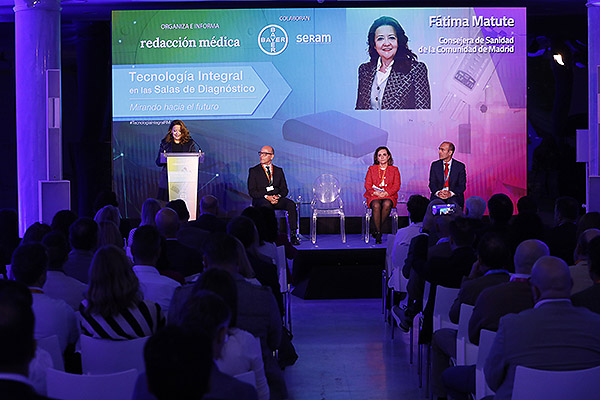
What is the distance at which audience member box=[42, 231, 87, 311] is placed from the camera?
14.0 feet

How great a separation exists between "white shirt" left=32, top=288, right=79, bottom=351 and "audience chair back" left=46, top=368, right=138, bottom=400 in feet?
2.43

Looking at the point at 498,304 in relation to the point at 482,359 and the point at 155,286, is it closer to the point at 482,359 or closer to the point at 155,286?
the point at 482,359

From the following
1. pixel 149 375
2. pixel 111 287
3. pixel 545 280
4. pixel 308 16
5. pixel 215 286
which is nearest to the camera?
pixel 149 375

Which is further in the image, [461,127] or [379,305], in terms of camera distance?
[461,127]

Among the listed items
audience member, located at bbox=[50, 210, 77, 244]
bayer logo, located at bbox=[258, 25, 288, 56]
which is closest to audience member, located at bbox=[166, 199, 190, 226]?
audience member, located at bbox=[50, 210, 77, 244]

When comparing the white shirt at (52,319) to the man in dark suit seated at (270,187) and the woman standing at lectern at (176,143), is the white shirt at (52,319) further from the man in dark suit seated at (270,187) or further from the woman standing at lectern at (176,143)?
the woman standing at lectern at (176,143)

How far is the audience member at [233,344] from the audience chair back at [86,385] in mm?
351

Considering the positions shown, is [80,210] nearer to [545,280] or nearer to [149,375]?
[545,280]

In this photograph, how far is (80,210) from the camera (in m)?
12.0

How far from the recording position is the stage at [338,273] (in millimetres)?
8445

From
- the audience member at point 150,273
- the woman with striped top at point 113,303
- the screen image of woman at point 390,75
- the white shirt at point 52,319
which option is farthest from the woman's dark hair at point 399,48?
the woman with striped top at point 113,303

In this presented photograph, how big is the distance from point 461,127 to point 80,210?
5523 millimetres

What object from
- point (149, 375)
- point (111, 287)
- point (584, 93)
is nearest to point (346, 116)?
point (584, 93)

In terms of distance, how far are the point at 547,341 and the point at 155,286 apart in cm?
204
